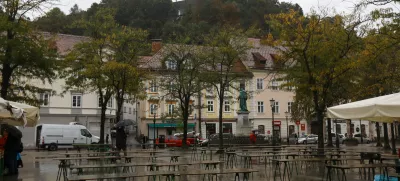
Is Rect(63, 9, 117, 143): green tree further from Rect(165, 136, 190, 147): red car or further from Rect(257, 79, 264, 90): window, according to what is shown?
Rect(257, 79, 264, 90): window

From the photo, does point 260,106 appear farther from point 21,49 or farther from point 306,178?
point 306,178

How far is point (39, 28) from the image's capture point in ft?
70.8

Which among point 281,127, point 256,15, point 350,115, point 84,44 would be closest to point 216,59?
point 84,44

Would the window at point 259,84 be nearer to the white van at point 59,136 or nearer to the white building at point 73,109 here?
the white building at point 73,109

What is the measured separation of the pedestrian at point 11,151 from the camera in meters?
14.6

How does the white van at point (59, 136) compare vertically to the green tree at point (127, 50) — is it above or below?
below

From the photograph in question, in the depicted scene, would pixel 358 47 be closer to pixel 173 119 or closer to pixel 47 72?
pixel 47 72

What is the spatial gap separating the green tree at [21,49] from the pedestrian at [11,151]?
4.51m

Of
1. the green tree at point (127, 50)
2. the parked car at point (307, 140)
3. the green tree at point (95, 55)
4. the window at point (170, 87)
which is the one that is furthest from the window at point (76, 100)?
the parked car at point (307, 140)

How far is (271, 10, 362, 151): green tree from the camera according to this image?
1923 centimetres

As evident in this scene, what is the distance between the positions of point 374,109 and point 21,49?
15213 millimetres

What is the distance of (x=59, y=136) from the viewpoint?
3775 centimetres

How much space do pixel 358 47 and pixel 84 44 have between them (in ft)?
54.2

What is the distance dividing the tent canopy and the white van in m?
30.8
